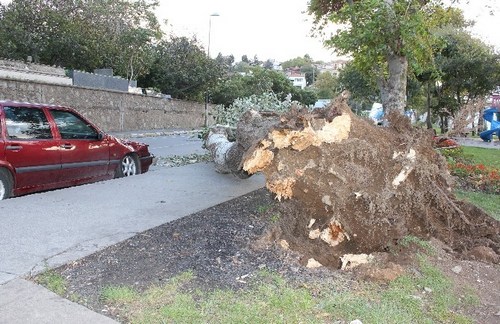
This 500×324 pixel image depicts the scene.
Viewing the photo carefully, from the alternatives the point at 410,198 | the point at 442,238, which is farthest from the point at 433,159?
the point at 442,238

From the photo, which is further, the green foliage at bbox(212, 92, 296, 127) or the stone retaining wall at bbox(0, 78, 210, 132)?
the stone retaining wall at bbox(0, 78, 210, 132)

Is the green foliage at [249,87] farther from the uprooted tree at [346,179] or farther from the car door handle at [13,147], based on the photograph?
the uprooted tree at [346,179]

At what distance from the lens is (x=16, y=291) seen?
364 cm

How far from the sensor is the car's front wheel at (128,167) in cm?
934

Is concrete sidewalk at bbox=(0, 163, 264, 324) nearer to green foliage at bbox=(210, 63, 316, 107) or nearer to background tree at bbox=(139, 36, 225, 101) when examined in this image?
background tree at bbox=(139, 36, 225, 101)

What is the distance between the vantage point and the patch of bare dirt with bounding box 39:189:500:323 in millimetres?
3777

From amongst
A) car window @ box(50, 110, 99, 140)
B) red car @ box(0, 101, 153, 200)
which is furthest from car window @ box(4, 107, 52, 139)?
car window @ box(50, 110, 99, 140)

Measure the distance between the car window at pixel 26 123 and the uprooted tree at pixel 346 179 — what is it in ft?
14.4

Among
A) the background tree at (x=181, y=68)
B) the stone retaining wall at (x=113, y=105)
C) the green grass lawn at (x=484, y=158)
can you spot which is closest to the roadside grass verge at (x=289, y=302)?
the green grass lawn at (x=484, y=158)

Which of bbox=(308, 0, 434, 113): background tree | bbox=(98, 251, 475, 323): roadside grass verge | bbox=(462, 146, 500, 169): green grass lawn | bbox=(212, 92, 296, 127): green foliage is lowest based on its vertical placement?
bbox=(98, 251, 475, 323): roadside grass verge

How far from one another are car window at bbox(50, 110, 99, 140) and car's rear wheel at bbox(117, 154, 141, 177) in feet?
2.91

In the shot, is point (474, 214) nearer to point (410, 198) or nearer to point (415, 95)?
point (410, 198)

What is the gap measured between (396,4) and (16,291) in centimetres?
926

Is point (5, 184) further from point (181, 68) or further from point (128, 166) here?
point (181, 68)
